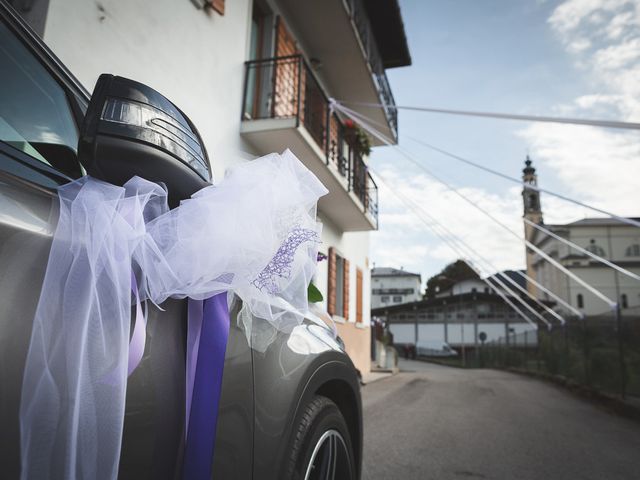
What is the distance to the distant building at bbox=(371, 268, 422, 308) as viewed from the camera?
3150 inches

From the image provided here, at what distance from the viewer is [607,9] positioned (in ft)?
24.6

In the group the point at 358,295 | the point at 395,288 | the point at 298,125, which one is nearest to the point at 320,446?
the point at 298,125

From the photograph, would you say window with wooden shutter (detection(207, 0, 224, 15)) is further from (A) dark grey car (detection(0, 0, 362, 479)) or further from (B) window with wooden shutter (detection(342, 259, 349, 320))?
(B) window with wooden shutter (detection(342, 259, 349, 320))

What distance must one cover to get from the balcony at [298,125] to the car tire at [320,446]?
6102mm

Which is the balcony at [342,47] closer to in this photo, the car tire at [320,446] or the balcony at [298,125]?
the balcony at [298,125]

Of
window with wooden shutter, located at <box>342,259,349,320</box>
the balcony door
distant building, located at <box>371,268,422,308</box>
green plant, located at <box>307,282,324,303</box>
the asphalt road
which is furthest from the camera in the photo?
distant building, located at <box>371,268,422,308</box>

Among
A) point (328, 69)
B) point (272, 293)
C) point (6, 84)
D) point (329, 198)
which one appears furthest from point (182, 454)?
point (328, 69)

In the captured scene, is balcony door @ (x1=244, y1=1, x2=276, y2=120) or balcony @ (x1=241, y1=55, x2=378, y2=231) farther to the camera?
balcony door @ (x1=244, y1=1, x2=276, y2=120)

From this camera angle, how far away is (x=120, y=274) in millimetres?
979

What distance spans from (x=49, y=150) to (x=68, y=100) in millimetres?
290

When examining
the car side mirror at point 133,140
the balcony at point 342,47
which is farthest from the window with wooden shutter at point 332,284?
the car side mirror at point 133,140

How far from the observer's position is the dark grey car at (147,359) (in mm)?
808

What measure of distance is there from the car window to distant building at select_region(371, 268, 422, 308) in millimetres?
79347

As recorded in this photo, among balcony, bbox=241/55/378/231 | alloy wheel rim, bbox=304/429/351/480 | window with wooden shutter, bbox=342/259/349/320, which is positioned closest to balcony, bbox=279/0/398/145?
balcony, bbox=241/55/378/231
